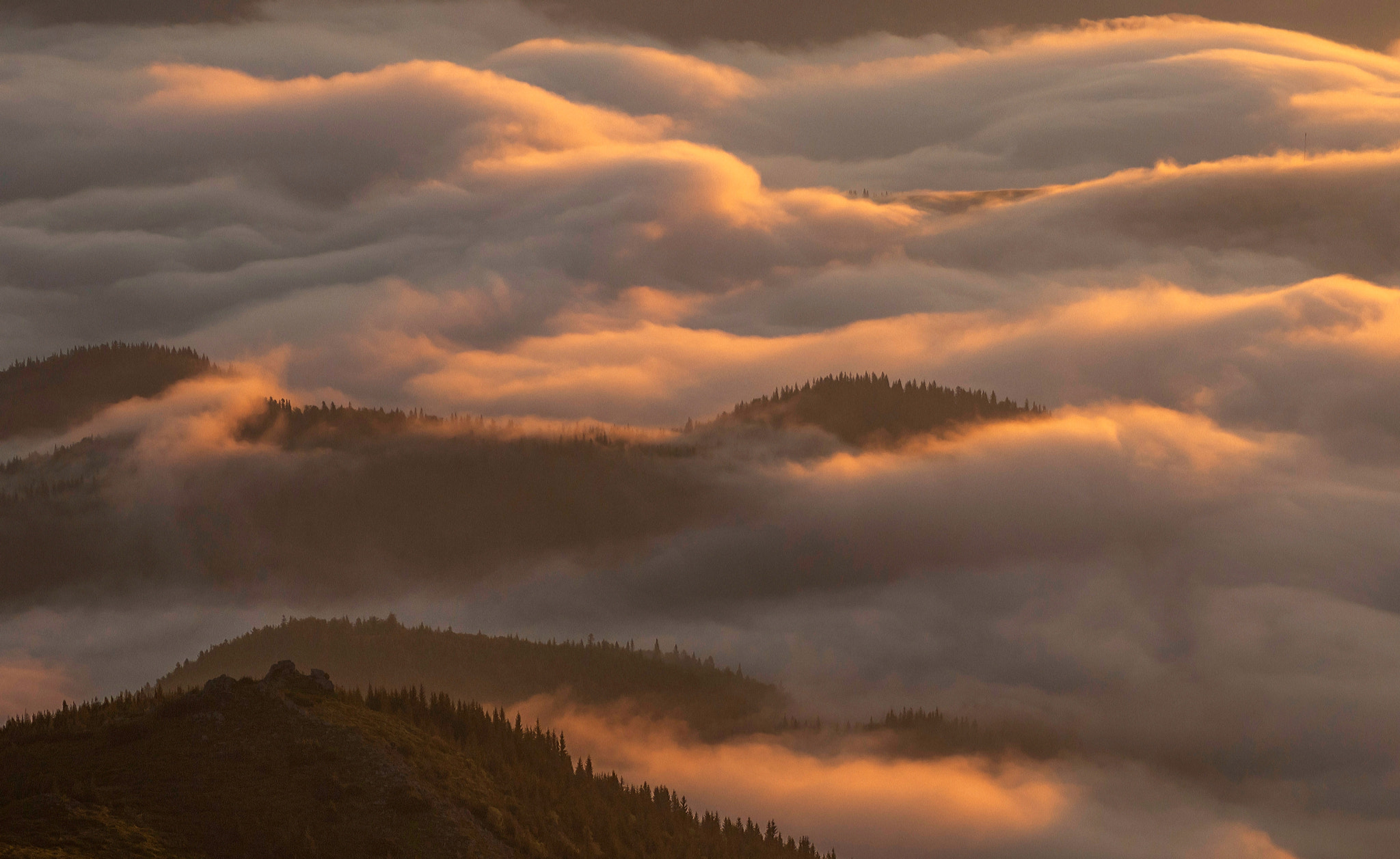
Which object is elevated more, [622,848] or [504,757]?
[504,757]

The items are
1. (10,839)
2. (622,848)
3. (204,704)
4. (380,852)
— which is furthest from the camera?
(622,848)

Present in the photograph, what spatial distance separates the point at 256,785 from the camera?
378ft

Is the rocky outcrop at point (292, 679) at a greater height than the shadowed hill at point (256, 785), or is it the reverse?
the rocky outcrop at point (292, 679)

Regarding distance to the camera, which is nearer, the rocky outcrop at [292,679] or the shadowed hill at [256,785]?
the shadowed hill at [256,785]

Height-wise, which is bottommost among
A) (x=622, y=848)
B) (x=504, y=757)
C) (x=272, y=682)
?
(x=622, y=848)

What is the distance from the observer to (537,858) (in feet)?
411

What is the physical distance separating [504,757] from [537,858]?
39.0m

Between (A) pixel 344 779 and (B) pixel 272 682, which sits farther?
(B) pixel 272 682

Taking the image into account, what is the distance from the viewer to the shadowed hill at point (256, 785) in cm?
10412

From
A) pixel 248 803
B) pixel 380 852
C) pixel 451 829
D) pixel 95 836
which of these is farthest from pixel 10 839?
pixel 451 829

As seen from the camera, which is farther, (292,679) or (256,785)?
(292,679)

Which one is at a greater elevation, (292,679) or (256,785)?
(292,679)

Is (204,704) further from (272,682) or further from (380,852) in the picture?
(380,852)

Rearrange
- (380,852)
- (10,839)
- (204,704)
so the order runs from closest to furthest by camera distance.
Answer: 1. (10,839)
2. (380,852)
3. (204,704)
